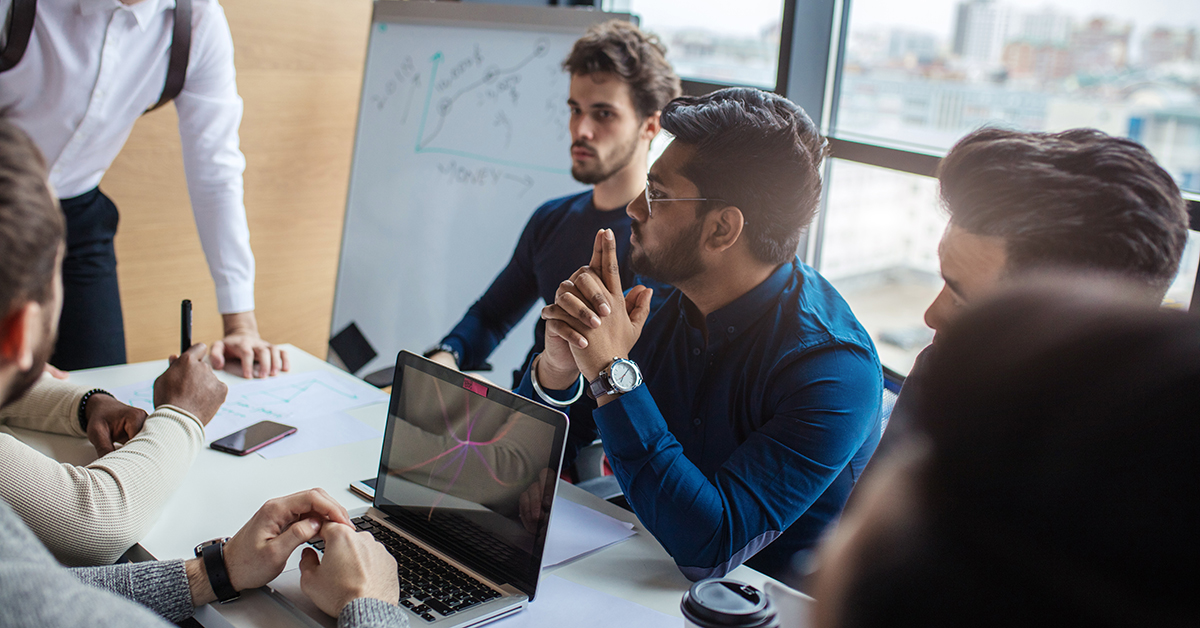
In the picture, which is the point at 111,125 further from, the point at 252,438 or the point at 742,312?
the point at 742,312

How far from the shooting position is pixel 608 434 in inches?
46.7

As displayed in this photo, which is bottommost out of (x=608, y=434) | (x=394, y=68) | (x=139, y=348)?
(x=139, y=348)

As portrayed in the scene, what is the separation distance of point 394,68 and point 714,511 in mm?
2136

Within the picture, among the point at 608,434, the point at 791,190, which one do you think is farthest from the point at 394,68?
the point at 608,434

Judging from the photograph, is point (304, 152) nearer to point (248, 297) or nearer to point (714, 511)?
point (248, 297)

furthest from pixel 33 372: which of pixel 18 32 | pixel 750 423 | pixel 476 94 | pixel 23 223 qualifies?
pixel 476 94

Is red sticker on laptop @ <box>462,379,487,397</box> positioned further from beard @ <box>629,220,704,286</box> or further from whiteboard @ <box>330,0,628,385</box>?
whiteboard @ <box>330,0,628,385</box>

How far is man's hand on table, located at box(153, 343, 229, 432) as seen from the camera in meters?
1.34

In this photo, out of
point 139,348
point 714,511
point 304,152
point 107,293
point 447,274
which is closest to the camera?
point 714,511

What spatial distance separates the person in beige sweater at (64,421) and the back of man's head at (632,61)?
3.89 feet

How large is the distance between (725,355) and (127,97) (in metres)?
1.49

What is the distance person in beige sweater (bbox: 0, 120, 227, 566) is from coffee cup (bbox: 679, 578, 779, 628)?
61 cm

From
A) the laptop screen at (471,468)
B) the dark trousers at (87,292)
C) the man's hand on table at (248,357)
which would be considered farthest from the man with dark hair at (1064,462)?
the dark trousers at (87,292)

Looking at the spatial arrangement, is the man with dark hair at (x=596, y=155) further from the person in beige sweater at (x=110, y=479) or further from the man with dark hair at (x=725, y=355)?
the person in beige sweater at (x=110, y=479)
